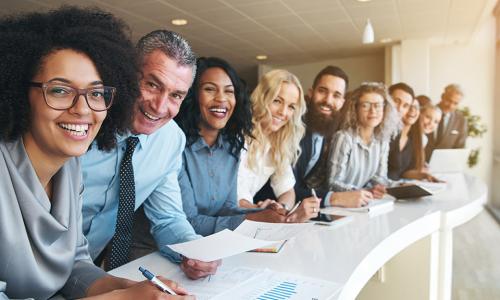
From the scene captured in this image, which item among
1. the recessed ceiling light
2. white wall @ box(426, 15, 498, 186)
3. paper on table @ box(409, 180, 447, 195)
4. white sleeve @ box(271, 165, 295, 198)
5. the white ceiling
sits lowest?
paper on table @ box(409, 180, 447, 195)

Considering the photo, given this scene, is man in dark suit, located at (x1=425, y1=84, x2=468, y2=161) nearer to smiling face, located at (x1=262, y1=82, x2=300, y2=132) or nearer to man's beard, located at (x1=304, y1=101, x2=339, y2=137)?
man's beard, located at (x1=304, y1=101, x2=339, y2=137)

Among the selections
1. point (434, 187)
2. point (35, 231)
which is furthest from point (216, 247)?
point (434, 187)

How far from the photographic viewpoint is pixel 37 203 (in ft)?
2.95

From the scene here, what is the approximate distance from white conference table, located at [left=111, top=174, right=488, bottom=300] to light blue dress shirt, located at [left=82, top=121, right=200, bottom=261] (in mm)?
145

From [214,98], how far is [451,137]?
4.36 m

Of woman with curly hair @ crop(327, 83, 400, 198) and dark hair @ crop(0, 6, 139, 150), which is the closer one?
dark hair @ crop(0, 6, 139, 150)

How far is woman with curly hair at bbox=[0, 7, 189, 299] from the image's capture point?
2.89ft

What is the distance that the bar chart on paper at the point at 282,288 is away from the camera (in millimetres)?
1050

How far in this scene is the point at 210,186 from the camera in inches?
73.6

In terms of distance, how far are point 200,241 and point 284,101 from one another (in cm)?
141

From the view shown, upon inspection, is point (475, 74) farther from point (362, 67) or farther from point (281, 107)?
point (281, 107)

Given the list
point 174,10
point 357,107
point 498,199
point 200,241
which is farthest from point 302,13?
point 200,241

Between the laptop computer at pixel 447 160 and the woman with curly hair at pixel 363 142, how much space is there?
0.91 m

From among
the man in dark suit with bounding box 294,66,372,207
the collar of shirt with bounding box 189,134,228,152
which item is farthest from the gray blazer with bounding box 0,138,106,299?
the man in dark suit with bounding box 294,66,372,207
